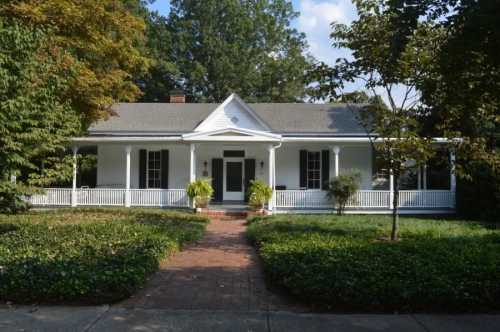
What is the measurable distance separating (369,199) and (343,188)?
170cm

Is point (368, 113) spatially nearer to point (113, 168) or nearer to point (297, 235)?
point (297, 235)

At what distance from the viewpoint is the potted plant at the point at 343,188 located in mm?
17859

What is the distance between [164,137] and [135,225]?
303 inches

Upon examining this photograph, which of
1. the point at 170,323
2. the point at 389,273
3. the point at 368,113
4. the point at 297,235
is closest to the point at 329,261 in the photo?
the point at 389,273

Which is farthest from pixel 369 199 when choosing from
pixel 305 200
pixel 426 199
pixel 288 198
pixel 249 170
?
pixel 249 170

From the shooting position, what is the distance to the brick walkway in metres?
6.05

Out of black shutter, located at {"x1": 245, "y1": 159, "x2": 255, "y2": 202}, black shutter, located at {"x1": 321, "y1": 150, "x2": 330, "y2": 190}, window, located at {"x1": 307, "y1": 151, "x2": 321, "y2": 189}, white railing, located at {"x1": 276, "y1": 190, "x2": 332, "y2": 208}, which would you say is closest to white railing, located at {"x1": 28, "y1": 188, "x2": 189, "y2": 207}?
black shutter, located at {"x1": 245, "y1": 159, "x2": 255, "y2": 202}

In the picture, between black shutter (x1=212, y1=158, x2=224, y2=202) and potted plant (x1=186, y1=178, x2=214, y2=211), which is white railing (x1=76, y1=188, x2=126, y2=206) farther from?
black shutter (x1=212, y1=158, x2=224, y2=202)

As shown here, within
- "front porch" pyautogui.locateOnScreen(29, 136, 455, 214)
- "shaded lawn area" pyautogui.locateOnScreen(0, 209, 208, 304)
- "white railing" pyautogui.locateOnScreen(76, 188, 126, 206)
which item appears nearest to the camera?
"shaded lawn area" pyautogui.locateOnScreen(0, 209, 208, 304)

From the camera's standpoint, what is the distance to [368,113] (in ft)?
35.9

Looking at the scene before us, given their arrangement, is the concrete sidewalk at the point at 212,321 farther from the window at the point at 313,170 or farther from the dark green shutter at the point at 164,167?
the window at the point at 313,170

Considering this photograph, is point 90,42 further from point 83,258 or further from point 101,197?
point 83,258

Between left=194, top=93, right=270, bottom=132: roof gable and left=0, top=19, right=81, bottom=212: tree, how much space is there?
27.3 feet

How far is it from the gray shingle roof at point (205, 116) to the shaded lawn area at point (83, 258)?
28.3 ft
